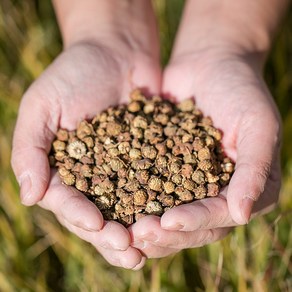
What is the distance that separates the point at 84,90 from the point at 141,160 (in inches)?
13.3

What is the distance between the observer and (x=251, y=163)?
1381 mm

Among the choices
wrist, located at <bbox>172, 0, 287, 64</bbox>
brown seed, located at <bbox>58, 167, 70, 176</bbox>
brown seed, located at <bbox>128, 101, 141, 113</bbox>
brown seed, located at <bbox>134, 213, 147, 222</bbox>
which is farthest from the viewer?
wrist, located at <bbox>172, 0, 287, 64</bbox>

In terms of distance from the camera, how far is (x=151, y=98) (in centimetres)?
187

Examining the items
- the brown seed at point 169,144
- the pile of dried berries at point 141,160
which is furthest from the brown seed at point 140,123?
the brown seed at point 169,144

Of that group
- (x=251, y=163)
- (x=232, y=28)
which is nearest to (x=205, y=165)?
(x=251, y=163)

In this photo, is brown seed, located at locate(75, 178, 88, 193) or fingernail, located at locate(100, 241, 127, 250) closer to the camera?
fingernail, located at locate(100, 241, 127, 250)

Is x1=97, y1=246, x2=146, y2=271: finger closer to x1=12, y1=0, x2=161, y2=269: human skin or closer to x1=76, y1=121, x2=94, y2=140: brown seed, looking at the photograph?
x1=12, y1=0, x2=161, y2=269: human skin

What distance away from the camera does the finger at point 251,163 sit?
1.31 meters

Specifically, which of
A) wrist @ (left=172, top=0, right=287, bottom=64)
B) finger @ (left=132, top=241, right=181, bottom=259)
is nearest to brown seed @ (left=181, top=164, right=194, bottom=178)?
finger @ (left=132, top=241, right=181, bottom=259)

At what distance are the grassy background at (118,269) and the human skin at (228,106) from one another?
0.63 feet

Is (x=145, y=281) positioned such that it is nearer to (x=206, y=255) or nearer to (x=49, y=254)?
(x=206, y=255)

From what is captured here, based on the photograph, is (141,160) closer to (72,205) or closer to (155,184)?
(155,184)

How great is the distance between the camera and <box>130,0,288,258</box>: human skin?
51.8 inches

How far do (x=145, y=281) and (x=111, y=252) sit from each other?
385mm
